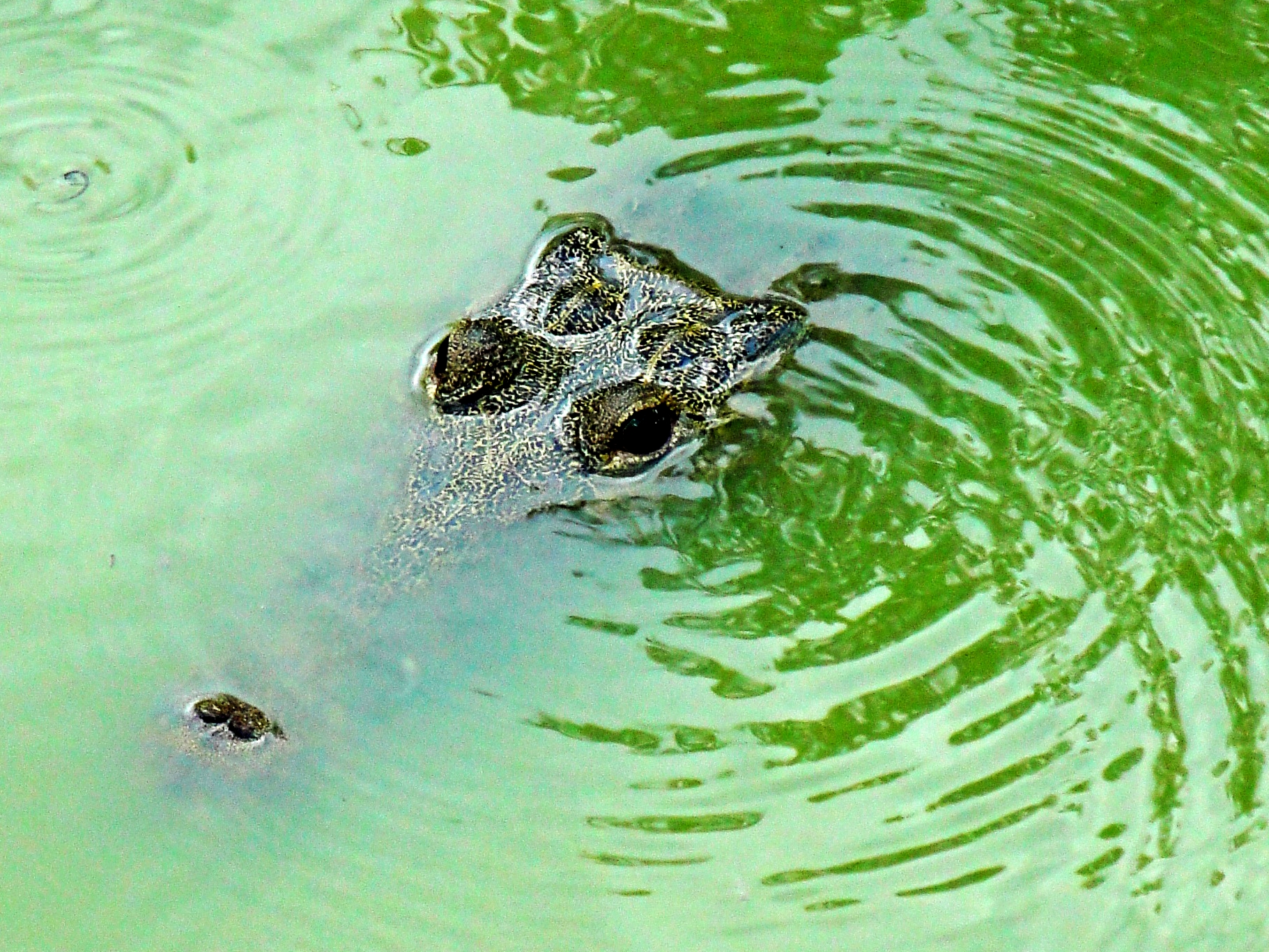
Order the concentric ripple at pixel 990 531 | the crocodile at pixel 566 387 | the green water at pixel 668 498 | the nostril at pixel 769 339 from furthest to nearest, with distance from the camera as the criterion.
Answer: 1. the nostril at pixel 769 339
2. the crocodile at pixel 566 387
3. the concentric ripple at pixel 990 531
4. the green water at pixel 668 498

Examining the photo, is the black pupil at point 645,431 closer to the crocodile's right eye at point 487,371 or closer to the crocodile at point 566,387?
the crocodile at point 566,387

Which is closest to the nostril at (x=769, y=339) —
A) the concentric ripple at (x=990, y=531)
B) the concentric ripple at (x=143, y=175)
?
the concentric ripple at (x=990, y=531)

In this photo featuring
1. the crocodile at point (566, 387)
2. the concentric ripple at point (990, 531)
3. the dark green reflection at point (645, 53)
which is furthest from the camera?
the dark green reflection at point (645, 53)

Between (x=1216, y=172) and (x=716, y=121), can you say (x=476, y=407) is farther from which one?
(x=1216, y=172)

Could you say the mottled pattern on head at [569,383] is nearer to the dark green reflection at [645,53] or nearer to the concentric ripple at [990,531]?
the concentric ripple at [990,531]

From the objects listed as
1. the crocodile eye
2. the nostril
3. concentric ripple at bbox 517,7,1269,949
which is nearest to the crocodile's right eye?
the crocodile eye

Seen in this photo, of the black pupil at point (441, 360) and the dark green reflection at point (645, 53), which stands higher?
the dark green reflection at point (645, 53)

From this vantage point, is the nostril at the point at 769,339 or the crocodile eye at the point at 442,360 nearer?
the crocodile eye at the point at 442,360

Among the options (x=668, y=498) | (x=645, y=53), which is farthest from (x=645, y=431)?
(x=645, y=53)
